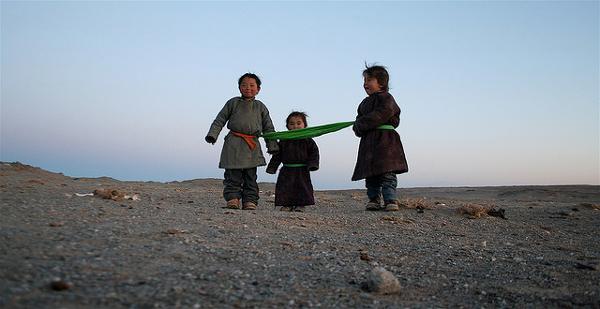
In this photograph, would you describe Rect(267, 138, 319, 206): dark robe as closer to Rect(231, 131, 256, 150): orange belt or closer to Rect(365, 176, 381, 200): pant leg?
Rect(231, 131, 256, 150): orange belt

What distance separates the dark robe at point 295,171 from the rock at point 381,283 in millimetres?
4203

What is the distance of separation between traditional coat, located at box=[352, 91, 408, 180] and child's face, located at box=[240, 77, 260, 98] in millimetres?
1476

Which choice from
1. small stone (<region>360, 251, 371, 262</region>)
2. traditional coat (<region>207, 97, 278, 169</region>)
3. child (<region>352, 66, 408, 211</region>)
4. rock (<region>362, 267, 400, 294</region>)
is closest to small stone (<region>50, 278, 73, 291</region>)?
rock (<region>362, 267, 400, 294</region>)

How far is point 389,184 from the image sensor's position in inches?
255

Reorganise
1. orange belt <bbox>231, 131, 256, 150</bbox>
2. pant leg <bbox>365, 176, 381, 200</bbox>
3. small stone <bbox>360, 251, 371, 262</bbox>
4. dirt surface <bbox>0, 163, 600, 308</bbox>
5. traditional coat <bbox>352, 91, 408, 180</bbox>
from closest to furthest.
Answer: dirt surface <bbox>0, 163, 600, 308</bbox> → small stone <bbox>360, 251, 371, 262</bbox> → traditional coat <bbox>352, 91, 408, 180</bbox> → orange belt <bbox>231, 131, 256, 150</bbox> → pant leg <bbox>365, 176, 381, 200</bbox>

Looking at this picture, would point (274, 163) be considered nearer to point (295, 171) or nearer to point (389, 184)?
point (295, 171)

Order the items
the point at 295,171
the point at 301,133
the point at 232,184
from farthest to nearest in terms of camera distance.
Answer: the point at 295,171
the point at 301,133
the point at 232,184

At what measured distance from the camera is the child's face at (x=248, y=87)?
673 centimetres

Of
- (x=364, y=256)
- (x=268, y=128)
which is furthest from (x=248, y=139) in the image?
(x=364, y=256)

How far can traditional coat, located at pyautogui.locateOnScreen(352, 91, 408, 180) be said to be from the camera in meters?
6.41

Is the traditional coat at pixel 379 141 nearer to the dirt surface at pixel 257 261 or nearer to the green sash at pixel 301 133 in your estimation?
the green sash at pixel 301 133

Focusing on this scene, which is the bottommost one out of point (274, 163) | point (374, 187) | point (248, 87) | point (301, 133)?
point (374, 187)

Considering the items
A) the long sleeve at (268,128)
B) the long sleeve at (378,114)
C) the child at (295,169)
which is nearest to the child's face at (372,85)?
the long sleeve at (378,114)

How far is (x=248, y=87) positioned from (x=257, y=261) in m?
4.10
